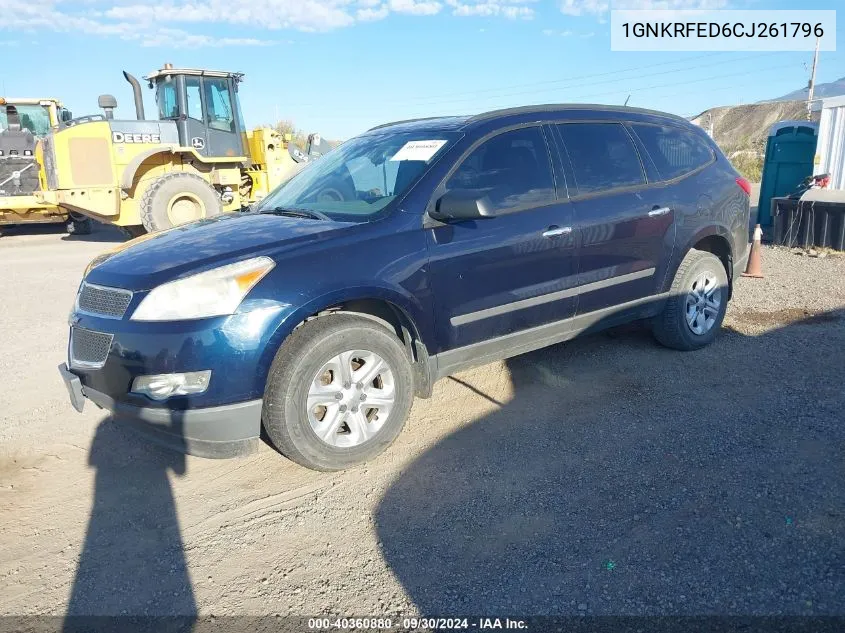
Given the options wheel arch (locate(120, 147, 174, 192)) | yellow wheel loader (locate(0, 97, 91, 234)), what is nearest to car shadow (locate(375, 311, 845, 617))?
wheel arch (locate(120, 147, 174, 192))

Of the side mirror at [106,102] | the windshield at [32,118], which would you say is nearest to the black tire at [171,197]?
the side mirror at [106,102]

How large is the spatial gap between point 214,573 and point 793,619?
2229 mm

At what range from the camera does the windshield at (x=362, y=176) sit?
3.67m

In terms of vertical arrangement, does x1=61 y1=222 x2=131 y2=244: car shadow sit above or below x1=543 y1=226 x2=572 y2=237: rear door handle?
below

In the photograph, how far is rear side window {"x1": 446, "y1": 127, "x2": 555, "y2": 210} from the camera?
3.75 m

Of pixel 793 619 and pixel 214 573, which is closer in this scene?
pixel 793 619

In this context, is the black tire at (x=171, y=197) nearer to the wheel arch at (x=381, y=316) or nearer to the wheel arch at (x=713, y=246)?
the wheel arch at (x=381, y=316)

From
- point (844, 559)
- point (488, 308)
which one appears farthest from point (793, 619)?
point (488, 308)

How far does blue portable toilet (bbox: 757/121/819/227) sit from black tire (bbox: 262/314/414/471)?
33.3ft

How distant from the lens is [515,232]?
3.75 m

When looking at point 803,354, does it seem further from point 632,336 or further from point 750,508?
point 750,508

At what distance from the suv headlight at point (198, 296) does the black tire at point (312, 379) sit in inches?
14.1

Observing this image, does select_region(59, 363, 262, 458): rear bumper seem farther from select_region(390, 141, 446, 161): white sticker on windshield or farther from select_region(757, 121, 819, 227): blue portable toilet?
select_region(757, 121, 819, 227): blue portable toilet

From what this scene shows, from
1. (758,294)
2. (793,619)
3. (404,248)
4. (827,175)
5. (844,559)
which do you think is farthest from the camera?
(827,175)
